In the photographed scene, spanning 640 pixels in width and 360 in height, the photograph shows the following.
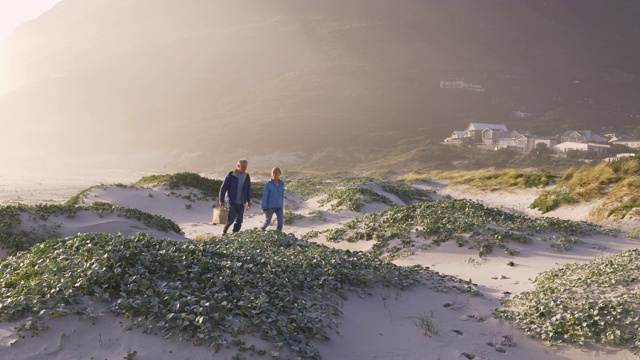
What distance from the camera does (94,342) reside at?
21.4 ft

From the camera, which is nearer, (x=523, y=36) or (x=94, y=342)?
(x=94, y=342)

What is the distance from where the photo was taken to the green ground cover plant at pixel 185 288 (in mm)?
6871

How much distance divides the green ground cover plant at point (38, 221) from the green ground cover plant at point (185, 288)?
563 cm

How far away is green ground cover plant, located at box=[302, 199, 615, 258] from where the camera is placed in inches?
611

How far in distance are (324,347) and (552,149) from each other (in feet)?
325

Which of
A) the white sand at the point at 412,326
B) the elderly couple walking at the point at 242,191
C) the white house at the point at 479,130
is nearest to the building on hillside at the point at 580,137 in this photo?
the white house at the point at 479,130

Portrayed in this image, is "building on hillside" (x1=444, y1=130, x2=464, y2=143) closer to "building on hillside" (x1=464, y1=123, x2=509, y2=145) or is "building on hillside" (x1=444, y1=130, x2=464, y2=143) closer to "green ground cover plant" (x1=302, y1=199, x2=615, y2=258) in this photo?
"building on hillside" (x1=464, y1=123, x2=509, y2=145)

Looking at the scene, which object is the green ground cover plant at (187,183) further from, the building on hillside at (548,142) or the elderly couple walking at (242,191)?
the building on hillside at (548,142)

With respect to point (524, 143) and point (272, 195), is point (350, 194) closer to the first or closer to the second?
point (272, 195)

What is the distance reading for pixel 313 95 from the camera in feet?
450

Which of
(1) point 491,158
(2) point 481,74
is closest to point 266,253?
(1) point 491,158

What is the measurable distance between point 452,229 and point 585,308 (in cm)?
792

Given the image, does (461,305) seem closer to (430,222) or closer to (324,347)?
(324,347)

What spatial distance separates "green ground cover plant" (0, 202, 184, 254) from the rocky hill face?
245 feet
